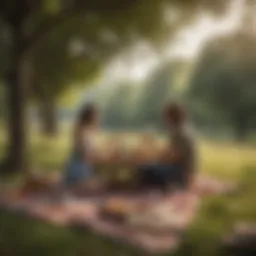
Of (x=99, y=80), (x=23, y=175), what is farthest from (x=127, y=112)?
(x=23, y=175)

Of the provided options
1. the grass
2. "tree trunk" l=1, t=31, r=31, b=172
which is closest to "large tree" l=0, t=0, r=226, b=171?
"tree trunk" l=1, t=31, r=31, b=172

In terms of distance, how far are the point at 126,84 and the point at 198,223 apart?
434 mm

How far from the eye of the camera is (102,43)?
61.9 inches

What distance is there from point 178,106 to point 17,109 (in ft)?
1.57

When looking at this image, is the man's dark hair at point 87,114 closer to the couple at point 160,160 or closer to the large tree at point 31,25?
the couple at point 160,160

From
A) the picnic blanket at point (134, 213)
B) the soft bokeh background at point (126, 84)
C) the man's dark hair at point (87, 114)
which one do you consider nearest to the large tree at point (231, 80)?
the soft bokeh background at point (126, 84)

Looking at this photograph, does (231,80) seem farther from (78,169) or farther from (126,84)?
(78,169)

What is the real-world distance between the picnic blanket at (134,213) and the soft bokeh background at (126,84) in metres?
0.03

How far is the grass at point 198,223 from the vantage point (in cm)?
145

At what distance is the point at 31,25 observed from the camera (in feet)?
5.32

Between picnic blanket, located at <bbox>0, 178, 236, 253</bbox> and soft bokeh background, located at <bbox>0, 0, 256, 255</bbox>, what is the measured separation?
3 cm

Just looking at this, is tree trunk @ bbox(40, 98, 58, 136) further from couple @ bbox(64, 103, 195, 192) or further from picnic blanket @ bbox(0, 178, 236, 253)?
picnic blanket @ bbox(0, 178, 236, 253)

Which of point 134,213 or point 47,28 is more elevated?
point 47,28

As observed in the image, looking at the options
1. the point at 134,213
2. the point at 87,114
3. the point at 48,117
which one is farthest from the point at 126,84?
the point at 134,213
